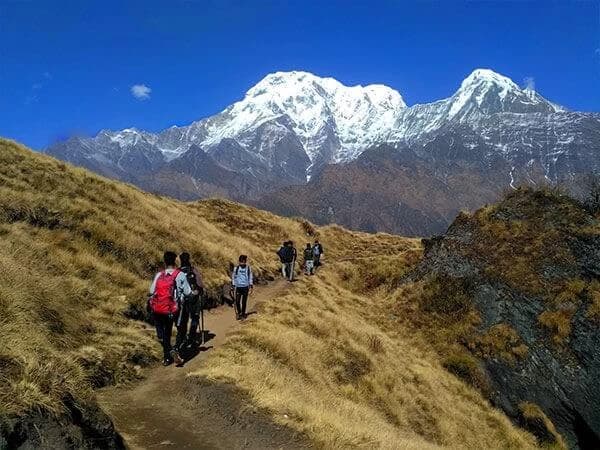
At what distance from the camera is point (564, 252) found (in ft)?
102

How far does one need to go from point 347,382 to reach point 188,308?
22.5ft

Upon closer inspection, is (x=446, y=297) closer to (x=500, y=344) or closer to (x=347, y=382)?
(x=500, y=344)

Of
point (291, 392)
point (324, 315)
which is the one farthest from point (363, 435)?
point (324, 315)

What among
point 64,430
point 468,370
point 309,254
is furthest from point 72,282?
point 309,254

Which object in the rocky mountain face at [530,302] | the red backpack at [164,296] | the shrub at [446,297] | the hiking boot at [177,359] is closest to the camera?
the red backpack at [164,296]

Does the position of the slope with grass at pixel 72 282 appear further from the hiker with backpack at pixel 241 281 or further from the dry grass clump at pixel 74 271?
the hiker with backpack at pixel 241 281

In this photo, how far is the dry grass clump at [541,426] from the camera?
75.7 feet

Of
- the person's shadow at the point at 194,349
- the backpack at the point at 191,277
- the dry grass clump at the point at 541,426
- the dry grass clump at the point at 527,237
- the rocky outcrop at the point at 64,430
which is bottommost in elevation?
the dry grass clump at the point at 541,426

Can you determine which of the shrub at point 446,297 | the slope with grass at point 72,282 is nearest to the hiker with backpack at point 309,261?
the slope with grass at point 72,282

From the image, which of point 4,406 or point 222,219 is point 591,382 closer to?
point 4,406

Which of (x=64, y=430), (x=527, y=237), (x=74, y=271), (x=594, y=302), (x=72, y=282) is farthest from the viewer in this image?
(x=527, y=237)

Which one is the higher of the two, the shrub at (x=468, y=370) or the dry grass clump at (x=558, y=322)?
the dry grass clump at (x=558, y=322)

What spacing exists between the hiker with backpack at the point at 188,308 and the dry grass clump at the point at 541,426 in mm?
15783

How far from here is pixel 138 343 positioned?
15195 mm
